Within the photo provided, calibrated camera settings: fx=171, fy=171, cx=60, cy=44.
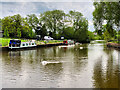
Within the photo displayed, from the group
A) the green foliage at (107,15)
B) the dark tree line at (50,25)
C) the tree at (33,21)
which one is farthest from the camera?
the tree at (33,21)

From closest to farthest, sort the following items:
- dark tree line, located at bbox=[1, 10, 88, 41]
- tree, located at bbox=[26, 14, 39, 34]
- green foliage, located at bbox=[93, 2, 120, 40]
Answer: green foliage, located at bbox=[93, 2, 120, 40], dark tree line, located at bbox=[1, 10, 88, 41], tree, located at bbox=[26, 14, 39, 34]

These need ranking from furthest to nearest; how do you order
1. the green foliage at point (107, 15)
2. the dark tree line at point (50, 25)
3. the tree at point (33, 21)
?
the tree at point (33, 21) → the dark tree line at point (50, 25) → the green foliage at point (107, 15)

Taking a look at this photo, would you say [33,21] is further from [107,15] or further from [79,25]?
[107,15]

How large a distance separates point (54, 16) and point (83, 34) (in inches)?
874

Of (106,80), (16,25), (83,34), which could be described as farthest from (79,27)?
(106,80)

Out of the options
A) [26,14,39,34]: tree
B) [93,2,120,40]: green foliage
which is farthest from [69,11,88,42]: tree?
[93,2,120,40]: green foliage

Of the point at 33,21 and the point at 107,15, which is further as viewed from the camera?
the point at 33,21

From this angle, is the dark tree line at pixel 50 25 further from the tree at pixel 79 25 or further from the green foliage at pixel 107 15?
the green foliage at pixel 107 15

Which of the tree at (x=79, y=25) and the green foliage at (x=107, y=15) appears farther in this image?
the tree at (x=79, y=25)

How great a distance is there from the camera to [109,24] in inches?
1687

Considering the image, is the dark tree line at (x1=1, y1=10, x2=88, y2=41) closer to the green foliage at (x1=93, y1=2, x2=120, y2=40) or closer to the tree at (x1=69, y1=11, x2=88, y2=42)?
the tree at (x1=69, y1=11, x2=88, y2=42)

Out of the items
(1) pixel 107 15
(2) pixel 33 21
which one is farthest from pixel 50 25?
(1) pixel 107 15

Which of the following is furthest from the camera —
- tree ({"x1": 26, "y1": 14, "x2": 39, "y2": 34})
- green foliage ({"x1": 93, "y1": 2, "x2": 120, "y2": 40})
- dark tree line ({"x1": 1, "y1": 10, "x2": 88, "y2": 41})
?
tree ({"x1": 26, "y1": 14, "x2": 39, "y2": 34})

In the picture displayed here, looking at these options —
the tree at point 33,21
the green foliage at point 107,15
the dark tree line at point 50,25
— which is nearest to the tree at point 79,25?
the dark tree line at point 50,25
